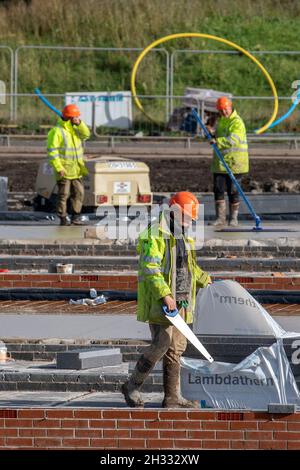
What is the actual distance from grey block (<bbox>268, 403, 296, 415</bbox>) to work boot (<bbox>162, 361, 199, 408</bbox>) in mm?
689

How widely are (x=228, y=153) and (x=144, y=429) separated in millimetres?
9053

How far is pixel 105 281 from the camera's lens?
1402cm

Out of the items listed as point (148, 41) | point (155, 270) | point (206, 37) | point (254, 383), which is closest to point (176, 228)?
point (155, 270)

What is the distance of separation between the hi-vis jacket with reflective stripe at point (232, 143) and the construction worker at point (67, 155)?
1.74 metres

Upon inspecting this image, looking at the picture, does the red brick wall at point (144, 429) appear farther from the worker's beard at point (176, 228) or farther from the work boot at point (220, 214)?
the work boot at point (220, 214)

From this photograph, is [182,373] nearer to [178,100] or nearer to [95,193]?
[95,193]

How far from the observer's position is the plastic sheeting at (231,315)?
1002cm

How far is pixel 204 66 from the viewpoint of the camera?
36594mm

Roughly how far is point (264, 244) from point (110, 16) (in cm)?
2403

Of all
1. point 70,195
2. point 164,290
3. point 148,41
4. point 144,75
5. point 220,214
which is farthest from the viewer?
point 148,41

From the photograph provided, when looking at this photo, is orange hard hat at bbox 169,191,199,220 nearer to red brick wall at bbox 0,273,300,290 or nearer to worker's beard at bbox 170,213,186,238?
worker's beard at bbox 170,213,186,238

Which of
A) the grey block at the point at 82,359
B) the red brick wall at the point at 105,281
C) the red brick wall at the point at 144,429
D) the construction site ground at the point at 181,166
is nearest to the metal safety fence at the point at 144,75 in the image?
the construction site ground at the point at 181,166

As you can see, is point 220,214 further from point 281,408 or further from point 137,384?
point 281,408

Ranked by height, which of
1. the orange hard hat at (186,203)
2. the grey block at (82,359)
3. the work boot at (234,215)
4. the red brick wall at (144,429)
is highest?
the orange hard hat at (186,203)
